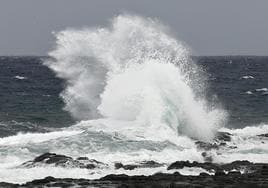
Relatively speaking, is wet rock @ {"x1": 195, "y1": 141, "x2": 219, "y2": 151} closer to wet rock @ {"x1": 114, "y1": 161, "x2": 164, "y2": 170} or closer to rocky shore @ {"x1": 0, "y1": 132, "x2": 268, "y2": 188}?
rocky shore @ {"x1": 0, "y1": 132, "x2": 268, "y2": 188}

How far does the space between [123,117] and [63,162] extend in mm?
10444

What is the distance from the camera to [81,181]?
17.6m

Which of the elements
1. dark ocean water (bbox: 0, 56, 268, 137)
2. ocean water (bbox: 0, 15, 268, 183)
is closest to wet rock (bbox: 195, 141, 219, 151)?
ocean water (bbox: 0, 15, 268, 183)

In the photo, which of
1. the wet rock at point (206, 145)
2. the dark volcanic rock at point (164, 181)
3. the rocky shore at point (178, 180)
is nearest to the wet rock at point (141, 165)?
the rocky shore at point (178, 180)

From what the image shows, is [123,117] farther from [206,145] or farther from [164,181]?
[164,181]

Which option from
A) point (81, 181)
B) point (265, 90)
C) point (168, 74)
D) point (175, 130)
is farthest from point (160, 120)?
point (265, 90)

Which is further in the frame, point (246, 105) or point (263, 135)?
point (246, 105)

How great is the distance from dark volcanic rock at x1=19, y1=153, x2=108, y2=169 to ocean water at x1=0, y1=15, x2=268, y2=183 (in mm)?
345

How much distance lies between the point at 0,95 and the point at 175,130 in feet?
81.1

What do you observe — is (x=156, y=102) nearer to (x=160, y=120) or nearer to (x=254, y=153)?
(x=160, y=120)

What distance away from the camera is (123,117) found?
1200 inches

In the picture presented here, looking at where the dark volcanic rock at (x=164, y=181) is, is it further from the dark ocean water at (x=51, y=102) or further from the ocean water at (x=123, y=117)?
the dark ocean water at (x=51, y=102)

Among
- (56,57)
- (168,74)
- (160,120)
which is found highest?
(56,57)

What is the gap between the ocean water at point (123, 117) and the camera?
76.2 ft
